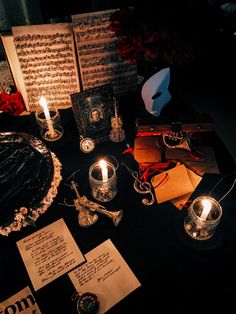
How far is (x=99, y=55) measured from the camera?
1.74 meters

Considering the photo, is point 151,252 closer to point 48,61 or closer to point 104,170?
point 104,170

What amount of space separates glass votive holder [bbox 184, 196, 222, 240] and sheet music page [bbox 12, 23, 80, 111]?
3.49 feet

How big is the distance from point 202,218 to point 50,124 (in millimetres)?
1002

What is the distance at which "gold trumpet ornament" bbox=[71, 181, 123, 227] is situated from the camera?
1.36 m

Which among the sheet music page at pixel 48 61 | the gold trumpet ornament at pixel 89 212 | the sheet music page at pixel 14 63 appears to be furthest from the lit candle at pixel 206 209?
the sheet music page at pixel 14 63

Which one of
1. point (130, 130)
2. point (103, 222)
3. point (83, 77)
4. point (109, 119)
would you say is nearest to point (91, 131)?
point (109, 119)

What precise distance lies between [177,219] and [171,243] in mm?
130

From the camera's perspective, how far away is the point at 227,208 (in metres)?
1.42

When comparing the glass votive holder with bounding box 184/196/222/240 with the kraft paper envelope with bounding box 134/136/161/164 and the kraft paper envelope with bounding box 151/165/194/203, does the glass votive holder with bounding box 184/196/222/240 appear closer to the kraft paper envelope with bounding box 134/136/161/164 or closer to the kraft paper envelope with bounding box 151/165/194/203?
the kraft paper envelope with bounding box 151/165/194/203

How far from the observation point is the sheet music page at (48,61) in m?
1.61

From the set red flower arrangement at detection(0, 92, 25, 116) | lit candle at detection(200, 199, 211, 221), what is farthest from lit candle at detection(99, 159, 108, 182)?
red flower arrangement at detection(0, 92, 25, 116)

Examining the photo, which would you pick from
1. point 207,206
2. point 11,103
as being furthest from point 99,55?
point 207,206

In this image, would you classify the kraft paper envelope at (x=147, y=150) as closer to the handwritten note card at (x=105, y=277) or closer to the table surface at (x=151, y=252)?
the table surface at (x=151, y=252)

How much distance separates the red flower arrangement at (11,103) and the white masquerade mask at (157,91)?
2.82 feet
